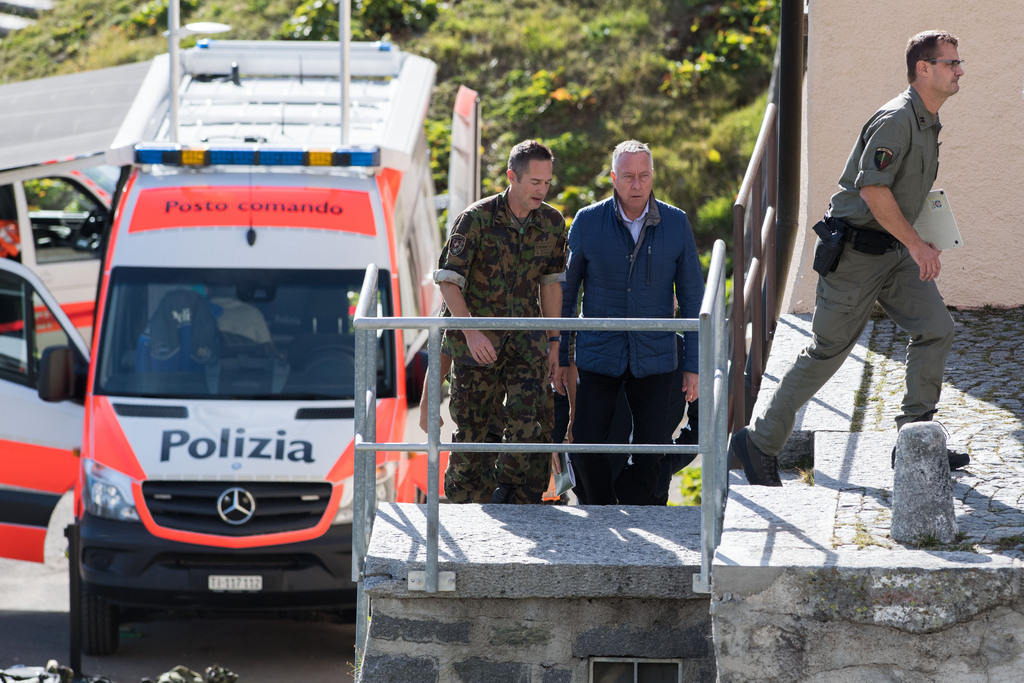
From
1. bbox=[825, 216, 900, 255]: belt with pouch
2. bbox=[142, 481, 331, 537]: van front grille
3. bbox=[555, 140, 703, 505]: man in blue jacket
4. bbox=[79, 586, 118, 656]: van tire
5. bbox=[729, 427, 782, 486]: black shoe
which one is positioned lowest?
bbox=[79, 586, 118, 656]: van tire

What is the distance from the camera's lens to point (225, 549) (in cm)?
694

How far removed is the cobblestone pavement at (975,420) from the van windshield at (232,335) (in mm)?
2722

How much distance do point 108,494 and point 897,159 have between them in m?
4.49

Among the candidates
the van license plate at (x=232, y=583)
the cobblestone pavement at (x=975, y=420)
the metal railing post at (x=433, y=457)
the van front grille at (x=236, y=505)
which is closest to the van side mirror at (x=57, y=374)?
the van front grille at (x=236, y=505)

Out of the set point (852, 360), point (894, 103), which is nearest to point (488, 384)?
point (894, 103)

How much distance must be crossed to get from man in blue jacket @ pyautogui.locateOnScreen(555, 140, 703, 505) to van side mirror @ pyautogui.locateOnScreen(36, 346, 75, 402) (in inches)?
131

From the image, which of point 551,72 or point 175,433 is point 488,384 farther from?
point 551,72

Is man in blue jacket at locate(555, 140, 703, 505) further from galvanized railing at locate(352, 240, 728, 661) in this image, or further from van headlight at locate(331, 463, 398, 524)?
van headlight at locate(331, 463, 398, 524)

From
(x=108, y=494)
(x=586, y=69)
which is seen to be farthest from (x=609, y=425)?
(x=586, y=69)

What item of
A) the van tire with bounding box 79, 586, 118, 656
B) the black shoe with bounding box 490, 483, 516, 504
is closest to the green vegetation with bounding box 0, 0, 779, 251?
the van tire with bounding box 79, 586, 118, 656

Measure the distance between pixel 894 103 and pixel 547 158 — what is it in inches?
49.6

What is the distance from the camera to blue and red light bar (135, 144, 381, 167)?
743 centimetres

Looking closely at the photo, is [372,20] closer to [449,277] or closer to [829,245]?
[449,277]

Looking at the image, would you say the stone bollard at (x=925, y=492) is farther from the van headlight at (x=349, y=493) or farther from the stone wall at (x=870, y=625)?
the van headlight at (x=349, y=493)
